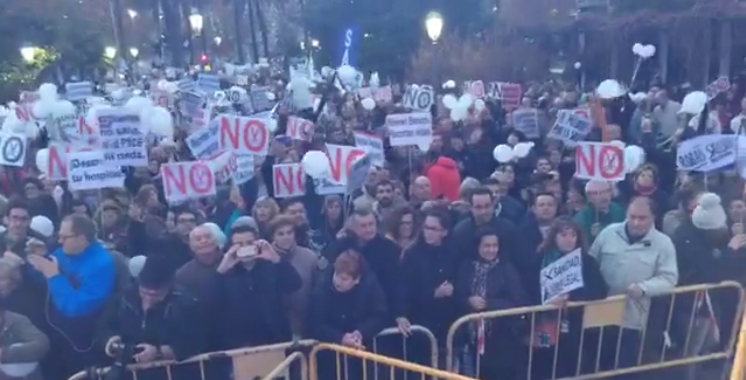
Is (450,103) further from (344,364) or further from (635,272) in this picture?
(344,364)

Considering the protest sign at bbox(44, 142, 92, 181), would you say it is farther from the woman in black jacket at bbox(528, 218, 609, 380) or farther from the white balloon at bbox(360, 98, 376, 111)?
the white balloon at bbox(360, 98, 376, 111)

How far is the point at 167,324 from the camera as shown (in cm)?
576

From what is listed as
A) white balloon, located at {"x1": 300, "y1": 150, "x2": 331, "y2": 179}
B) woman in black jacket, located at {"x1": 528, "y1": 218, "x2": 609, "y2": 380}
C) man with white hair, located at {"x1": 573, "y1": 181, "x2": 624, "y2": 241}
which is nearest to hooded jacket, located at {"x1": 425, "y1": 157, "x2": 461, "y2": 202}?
white balloon, located at {"x1": 300, "y1": 150, "x2": 331, "y2": 179}

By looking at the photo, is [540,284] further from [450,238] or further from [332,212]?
[332,212]

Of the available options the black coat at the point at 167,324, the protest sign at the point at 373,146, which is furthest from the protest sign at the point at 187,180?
the black coat at the point at 167,324

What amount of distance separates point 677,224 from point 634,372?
4.70 ft

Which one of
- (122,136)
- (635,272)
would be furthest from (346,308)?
(122,136)

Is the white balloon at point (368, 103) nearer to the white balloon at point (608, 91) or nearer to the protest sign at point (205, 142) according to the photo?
the white balloon at point (608, 91)

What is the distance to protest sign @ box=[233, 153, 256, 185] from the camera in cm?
986

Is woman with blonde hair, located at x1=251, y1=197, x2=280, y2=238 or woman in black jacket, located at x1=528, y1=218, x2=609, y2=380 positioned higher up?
woman with blonde hair, located at x1=251, y1=197, x2=280, y2=238

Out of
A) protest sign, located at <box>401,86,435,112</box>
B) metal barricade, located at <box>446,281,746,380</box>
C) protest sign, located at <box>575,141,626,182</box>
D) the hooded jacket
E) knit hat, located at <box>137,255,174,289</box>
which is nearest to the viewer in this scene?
knit hat, located at <box>137,255,174,289</box>

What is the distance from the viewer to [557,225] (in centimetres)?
672

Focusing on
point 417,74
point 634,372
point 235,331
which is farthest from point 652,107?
point 417,74

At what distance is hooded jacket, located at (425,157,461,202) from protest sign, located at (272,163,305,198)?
5.02 feet
